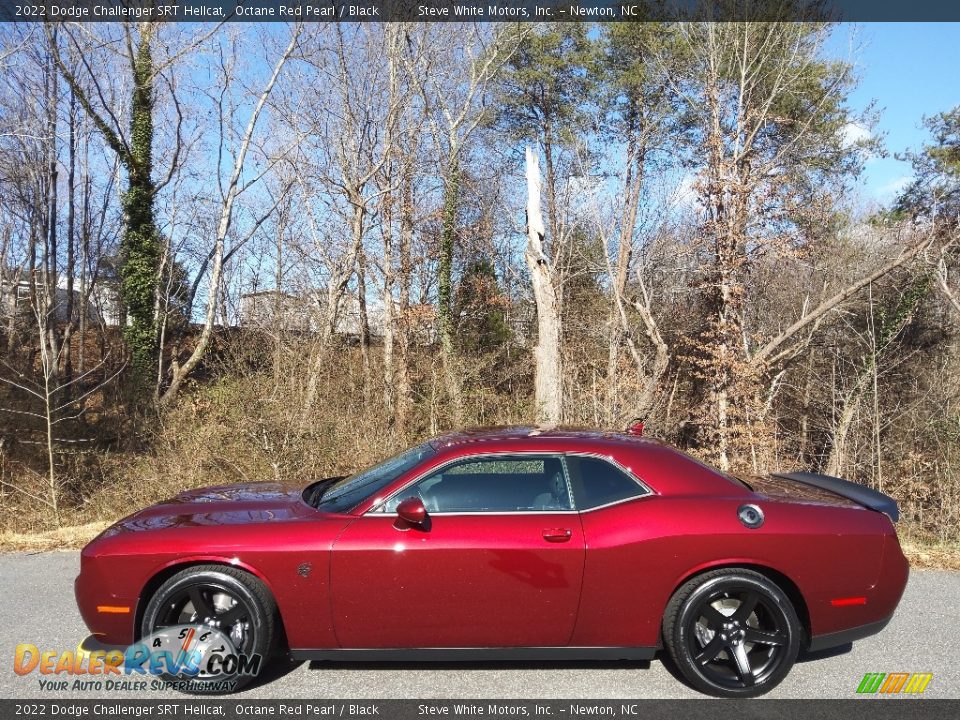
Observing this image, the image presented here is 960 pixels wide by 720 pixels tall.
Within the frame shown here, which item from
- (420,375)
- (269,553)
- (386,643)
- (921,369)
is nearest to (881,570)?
(386,643)

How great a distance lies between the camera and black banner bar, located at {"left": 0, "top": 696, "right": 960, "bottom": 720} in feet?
11.1

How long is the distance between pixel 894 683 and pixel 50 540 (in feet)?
24.1

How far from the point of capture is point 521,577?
358 cm

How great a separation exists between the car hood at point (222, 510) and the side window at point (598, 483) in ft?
4.87

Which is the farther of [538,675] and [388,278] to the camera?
Result: [388,278]

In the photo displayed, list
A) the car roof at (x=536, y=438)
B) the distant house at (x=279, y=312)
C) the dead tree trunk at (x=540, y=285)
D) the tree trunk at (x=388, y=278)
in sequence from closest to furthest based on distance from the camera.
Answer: the car roof at (x=536, y=438) → the dead tree trunk at (x=540, y=285) → the distant house at (x=279, y=312) → the tree trunk at (x=388, y=278)

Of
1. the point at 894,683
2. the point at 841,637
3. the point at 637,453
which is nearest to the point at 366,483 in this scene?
the point at 637,453

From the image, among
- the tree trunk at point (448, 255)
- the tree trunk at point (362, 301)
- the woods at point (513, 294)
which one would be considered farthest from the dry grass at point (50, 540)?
the tree trunk at point (448, 255)

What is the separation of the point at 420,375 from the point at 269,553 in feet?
45.7

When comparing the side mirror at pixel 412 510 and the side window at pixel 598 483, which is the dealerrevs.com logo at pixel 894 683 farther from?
the side mirror at pixel 412 510

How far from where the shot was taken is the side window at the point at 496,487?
3.81 metres

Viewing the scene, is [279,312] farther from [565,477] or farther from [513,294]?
[565,477]

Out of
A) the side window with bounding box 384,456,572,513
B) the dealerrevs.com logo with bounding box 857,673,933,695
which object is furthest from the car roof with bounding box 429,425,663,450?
the dealerrevs.com logo with bounding box 857,673,933,695

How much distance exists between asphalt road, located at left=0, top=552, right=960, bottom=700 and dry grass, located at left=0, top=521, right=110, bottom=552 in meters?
2.29
